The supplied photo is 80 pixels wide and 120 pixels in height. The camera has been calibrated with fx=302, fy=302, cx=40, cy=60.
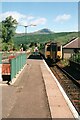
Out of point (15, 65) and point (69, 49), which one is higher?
point (69, 49)

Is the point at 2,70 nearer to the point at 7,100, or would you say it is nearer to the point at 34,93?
the point at 34,93

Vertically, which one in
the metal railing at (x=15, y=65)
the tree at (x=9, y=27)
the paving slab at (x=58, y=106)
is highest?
the tree at (x=9, y=27)

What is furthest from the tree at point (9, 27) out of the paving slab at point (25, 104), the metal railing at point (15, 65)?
the paving slab at point (25, 104)

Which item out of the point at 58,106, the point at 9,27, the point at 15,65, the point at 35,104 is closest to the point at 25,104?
the point at 35,104

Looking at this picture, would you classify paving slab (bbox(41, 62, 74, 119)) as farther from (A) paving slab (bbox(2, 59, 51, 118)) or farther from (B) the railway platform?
(A) paving slab (bbox(2, 59, 51, 118))

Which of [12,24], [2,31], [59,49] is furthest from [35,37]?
[59,49]

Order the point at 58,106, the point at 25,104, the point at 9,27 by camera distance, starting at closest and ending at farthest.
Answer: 1. the point at 58,106
2. the point at 25,104
3. the point at 9,27

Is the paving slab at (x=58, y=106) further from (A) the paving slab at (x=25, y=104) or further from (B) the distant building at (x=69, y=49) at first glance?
(B) the distant building at (x=69, y=49)

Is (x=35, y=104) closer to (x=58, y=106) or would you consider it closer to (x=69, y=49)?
(x=58, y=106)

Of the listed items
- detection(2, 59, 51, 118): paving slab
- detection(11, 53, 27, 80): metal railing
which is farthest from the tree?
detection(2, 59, 51, 118): paving slab

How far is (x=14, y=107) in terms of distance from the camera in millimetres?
11625

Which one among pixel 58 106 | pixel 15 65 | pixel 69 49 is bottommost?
pixel 58 106

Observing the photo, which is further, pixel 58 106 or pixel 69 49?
pixel 69 49

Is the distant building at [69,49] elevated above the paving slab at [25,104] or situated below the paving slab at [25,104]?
above
